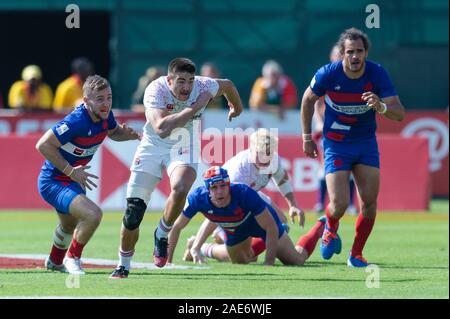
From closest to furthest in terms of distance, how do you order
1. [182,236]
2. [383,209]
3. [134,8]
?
[182,236], [383,209], [134,8]

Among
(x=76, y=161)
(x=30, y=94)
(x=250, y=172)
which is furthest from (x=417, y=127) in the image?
(x=76, y=161)

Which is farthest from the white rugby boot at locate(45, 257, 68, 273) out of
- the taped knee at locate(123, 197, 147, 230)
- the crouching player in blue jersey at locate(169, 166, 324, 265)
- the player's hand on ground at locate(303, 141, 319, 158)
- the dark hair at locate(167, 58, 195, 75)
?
the player's hand on ground at locate(303, 141, 319, 158)

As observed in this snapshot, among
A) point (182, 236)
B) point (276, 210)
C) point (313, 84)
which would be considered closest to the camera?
point (313, 84)

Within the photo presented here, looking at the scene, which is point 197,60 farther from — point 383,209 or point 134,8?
point 383,209

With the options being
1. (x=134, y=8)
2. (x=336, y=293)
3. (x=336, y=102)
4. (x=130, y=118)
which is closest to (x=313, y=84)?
(x=336, y=102)

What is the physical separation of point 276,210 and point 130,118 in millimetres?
9174

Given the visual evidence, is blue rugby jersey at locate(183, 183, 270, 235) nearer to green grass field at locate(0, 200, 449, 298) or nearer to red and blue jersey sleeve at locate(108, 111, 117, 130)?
green grass field at locate(0, 200, 449, 298)

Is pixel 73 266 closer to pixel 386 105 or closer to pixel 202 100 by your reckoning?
pixel 202 100

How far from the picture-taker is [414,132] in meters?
24.6

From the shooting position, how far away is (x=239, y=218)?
45.1 ft

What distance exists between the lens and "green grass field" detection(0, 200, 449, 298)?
11062mm

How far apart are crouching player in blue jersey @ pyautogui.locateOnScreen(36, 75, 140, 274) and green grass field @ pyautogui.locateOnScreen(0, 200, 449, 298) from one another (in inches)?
15.5

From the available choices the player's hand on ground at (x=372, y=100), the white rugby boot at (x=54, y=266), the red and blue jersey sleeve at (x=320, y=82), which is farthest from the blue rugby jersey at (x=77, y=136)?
the player's hand on ground at (x=372, y=100)

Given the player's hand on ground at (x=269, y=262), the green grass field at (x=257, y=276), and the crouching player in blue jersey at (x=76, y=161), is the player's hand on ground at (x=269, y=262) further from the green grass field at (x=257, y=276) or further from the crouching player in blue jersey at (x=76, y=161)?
the crouching player in blue jersey at (x=76, y=161)
